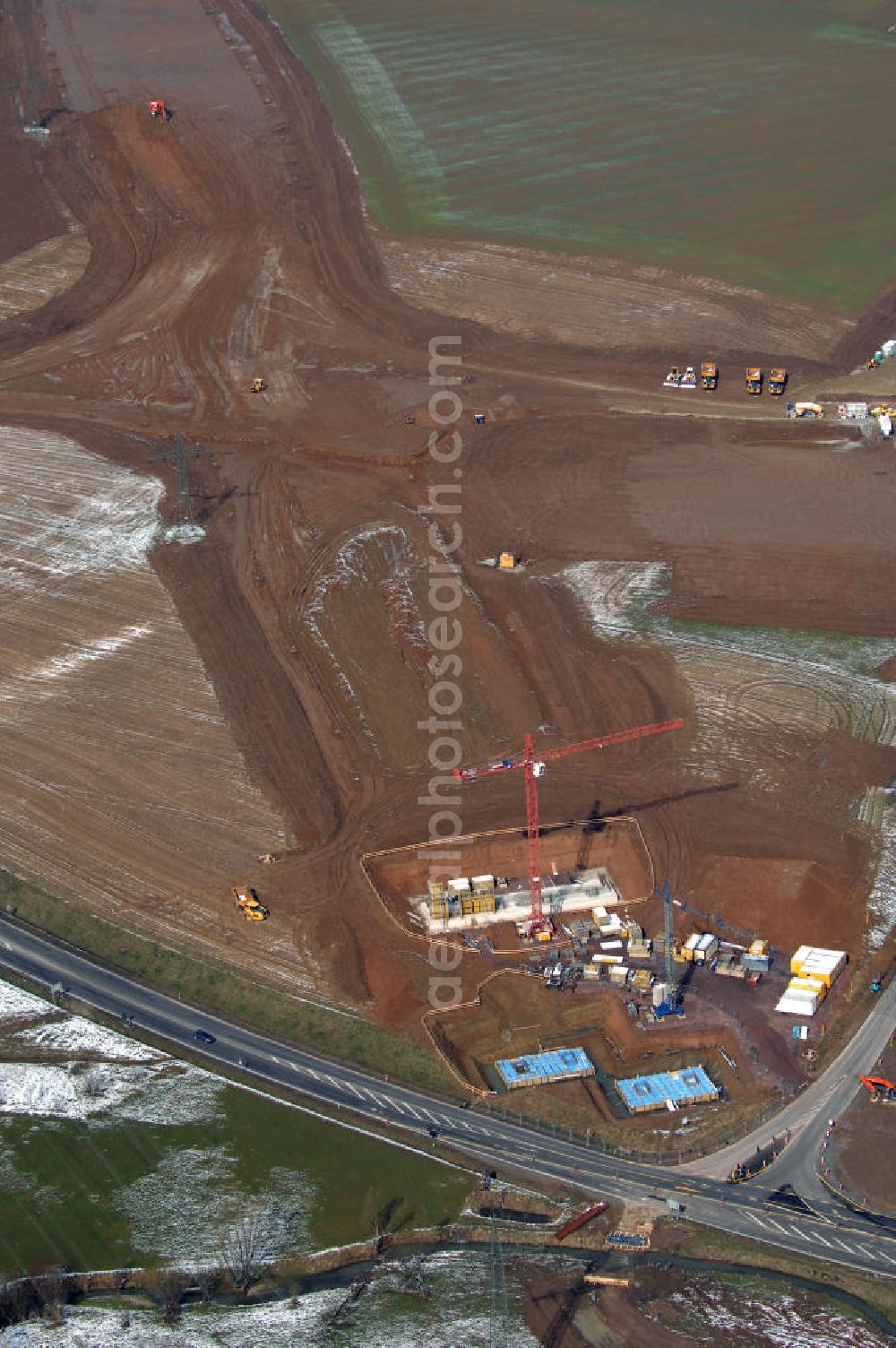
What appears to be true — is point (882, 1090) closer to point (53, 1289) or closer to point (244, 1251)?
point (244, 1251)

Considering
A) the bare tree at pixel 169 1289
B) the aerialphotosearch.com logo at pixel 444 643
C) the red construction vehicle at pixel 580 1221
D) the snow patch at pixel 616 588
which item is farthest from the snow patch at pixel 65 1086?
the snow patch at pixel 616 588

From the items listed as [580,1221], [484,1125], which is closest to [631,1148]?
[580,1221]

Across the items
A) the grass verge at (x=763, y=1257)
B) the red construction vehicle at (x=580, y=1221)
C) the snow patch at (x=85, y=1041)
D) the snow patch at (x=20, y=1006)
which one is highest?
the snow patch at (x=20, y=1006)

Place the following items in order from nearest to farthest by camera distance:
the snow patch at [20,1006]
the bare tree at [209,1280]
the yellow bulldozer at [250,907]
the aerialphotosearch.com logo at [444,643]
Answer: the bare tree at [209,1280] → the snow patch at [20,1006] → the aerialphotosearch.com logo at [444,643] → the yellow bulldozer at [250,907]

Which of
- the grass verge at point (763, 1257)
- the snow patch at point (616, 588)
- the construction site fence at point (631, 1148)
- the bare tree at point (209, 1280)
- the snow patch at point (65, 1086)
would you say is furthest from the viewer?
the snow patch at point (616, 588)

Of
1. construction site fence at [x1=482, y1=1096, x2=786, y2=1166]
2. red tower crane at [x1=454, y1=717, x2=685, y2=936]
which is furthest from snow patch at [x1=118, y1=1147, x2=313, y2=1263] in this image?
red tower crane at [x1=454, y1=717, x2=685, y2=936]

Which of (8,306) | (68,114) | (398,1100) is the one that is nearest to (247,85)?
(68,114)

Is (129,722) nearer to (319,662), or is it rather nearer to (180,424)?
(319,662)

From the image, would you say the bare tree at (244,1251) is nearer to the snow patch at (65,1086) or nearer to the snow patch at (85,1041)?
the snow patch at (65,1086)
